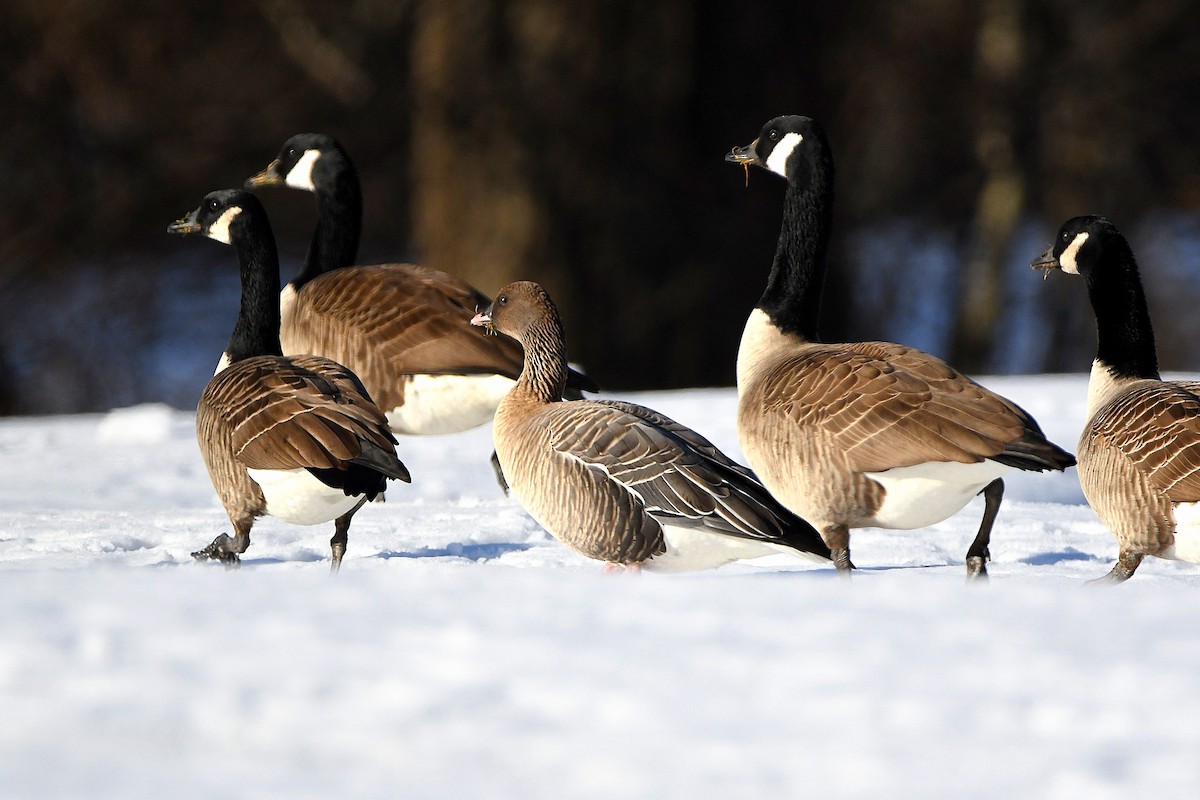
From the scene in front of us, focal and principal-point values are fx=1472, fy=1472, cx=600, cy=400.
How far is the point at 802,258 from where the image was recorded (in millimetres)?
5734

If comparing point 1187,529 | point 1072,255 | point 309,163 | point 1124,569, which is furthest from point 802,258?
point 309,163

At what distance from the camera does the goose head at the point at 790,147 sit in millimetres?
5832

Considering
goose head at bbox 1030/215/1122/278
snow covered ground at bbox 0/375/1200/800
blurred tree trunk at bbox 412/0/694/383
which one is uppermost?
blurred tree trunk at bbox 412/0/694/383

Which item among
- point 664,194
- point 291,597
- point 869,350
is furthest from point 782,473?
point 664,194

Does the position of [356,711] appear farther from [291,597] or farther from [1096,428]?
[1096,428]

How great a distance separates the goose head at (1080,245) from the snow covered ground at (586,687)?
2.30 meters

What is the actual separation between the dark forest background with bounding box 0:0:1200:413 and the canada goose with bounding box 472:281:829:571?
597 centimetres

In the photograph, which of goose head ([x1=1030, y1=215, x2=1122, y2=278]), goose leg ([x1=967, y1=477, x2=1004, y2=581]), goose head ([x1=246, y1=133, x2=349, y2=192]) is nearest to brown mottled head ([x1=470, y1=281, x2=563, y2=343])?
goose leg ([x1=967, y1=477, x2=1004, y2=581])

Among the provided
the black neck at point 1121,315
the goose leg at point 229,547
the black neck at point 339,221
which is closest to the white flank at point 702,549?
the goose leg at point 229,547

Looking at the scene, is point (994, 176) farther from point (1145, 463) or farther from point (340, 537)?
point (340, 537)

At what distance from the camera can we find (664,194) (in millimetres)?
10625

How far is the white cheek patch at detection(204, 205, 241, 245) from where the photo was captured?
6.23m

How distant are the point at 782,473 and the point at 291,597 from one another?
2150 millimetres

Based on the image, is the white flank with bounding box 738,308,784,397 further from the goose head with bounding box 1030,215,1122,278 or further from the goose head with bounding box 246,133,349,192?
the goose head with bounding box 246,133,349,192
